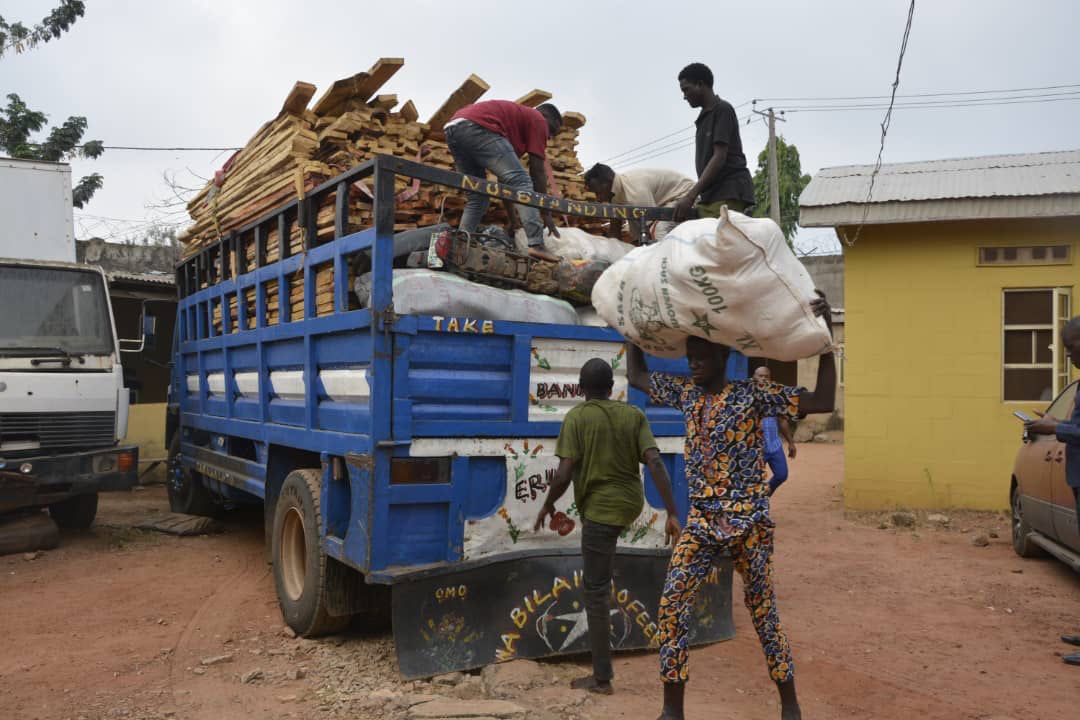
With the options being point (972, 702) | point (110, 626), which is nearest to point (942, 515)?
point (972, 702)

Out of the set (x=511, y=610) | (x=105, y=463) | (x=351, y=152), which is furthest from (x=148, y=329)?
(x=511, y=610)

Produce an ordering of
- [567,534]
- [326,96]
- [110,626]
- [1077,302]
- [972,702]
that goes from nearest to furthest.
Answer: [972,702] → [567,534] → [110,626] → [326,96] → [1077,302]

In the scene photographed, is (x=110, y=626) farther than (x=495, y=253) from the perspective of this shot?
Yes

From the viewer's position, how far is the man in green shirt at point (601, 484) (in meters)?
4.05

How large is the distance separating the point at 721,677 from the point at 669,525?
0.96m

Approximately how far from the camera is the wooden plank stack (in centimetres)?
545

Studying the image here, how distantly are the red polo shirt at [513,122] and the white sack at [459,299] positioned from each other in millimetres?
1173

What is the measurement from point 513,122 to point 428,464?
229 centimetres

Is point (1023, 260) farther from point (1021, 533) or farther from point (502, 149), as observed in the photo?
point (502, 149)

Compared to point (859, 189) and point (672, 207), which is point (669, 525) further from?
point (859, 189)

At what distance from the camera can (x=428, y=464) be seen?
423cm

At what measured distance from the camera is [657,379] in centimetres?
380

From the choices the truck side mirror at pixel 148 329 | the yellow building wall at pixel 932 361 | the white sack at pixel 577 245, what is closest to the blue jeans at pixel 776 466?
the white sack at pixel 577 245

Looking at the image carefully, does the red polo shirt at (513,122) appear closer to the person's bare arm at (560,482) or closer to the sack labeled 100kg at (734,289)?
the sack labeled 100kg at (734,289)
